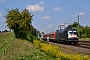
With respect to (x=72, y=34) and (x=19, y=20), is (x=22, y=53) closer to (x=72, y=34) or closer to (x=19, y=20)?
(x=19, y=20)

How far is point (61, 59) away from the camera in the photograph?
37.6 feet

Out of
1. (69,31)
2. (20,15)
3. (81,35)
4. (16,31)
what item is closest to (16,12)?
(20,15)

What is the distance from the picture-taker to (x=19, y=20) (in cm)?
3747

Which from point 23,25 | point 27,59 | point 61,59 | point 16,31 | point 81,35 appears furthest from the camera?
point 81,35

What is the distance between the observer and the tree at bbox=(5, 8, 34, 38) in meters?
37.0

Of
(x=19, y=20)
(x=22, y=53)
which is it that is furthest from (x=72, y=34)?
(x=22, y=53)

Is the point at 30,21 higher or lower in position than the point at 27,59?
higher

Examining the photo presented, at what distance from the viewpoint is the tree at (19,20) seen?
3697cm

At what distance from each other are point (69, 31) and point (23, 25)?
8.58 metres

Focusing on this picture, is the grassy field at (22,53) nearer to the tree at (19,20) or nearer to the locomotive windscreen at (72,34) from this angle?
the tree at (19,20)

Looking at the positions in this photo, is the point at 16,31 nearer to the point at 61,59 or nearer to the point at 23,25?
the point at 23,25

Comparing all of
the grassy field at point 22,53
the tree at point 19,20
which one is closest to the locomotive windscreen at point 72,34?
the tree at point 19,20

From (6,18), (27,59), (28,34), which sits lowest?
(27,59)

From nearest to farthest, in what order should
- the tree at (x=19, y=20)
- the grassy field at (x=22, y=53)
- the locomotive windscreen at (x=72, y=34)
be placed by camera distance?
the grassy field at (x=22, y=53)
the tree at (x=19, y=20)
the locomotive windscreen at (x=72, y=34)
